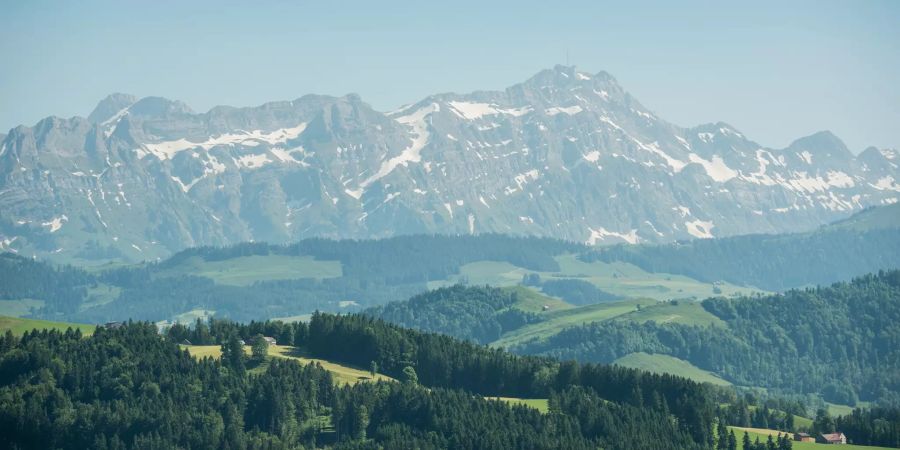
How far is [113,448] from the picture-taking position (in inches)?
7859

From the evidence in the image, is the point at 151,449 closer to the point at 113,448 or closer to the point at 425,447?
the point at 113,448

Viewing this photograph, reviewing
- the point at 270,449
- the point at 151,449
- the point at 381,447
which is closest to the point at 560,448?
the point at 381,447

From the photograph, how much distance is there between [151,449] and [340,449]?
25.3 m

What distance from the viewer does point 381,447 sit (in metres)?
200

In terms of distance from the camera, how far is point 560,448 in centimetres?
19888

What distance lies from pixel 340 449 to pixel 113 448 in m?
30.4

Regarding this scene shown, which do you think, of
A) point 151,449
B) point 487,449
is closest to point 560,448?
point 487,449

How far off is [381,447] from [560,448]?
78.7 ft

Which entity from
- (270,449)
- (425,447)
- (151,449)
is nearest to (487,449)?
(425,447)

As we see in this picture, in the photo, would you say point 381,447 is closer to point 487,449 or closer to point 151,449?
point 487,449

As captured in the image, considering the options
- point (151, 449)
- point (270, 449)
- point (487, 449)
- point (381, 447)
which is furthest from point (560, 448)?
point (151, 449)

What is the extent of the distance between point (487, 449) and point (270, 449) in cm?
2906

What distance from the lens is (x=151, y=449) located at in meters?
199

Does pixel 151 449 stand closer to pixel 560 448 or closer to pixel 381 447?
pixel 381 447
